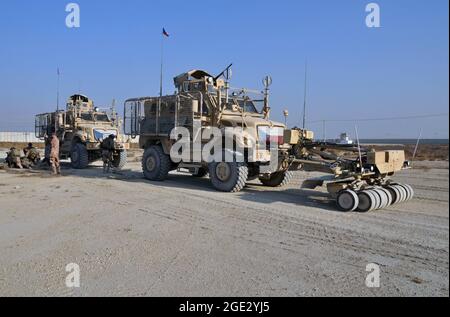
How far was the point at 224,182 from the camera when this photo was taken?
10398 millimetres

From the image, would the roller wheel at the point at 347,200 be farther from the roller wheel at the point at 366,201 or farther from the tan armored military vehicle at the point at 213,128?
the tan armored military vehicle at the point at 213,128

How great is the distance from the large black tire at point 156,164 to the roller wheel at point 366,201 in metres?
6.25

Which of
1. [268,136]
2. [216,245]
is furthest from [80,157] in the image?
[216,245]

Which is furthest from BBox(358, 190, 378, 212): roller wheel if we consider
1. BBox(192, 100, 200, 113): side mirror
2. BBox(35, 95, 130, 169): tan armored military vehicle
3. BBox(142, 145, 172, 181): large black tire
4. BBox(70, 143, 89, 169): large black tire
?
BBox(70, 143, 89, 169): large black tire

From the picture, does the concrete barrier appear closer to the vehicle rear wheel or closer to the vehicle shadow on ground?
the vehicle rear wheel

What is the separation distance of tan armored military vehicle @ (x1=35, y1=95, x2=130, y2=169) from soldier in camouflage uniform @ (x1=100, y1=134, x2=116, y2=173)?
0.54m

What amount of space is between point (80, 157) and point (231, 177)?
8.90m

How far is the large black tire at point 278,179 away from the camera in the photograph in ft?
37.7

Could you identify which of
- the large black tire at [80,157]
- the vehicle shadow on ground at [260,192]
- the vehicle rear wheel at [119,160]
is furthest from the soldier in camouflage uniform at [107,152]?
the vehicle shadow on ground at [260,192]

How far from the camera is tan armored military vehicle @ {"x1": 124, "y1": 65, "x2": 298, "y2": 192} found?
10.3m

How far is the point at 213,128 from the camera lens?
1105 cm

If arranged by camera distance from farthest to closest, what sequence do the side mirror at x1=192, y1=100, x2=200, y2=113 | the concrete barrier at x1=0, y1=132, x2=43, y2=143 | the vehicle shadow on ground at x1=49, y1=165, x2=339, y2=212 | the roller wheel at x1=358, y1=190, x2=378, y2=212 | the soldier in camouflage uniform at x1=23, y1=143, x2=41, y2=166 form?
the concrete barrier at x1=0, y1=132, x2=43, y2=143 → the soldier in camouflage uniform at x1=23, y1=143, x2=41, y2=166 → the side mirror at x1=192, y1=100, x2=200, y2=113 → the vehicle shadow on ground at x1=49, y1=165, x2=339, y2=212 → the roller wheel at x1=358, y1=190, x2=378, y2=212
